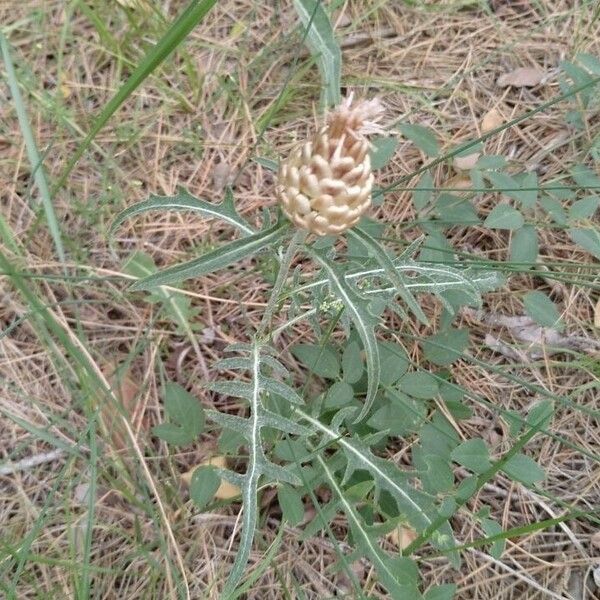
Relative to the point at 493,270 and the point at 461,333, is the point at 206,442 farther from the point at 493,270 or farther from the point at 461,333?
the point at 493,270

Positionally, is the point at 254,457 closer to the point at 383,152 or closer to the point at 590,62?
the point at 383,152

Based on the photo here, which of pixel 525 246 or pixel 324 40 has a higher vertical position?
pixel 324 40

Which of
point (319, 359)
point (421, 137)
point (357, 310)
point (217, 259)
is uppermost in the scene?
point (217, 259)

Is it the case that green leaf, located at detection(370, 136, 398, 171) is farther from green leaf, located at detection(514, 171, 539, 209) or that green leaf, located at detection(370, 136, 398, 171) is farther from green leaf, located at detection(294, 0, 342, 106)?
green leaf, located at detection(294, 0, 342, 106)

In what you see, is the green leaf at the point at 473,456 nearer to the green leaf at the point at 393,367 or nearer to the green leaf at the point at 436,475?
the green leaf at the point at 436,475

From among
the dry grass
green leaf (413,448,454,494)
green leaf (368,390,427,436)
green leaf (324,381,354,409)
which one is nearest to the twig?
the dry grass

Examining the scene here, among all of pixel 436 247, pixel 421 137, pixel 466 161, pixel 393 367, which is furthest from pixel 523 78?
pixel 393 367

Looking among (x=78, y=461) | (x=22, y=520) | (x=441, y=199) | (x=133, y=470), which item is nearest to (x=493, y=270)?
(x=441, y=199)

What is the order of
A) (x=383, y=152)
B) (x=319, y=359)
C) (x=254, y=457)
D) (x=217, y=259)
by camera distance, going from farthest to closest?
(x=383, y=152)
(x=319, y=359)
(x=254, y=457)
(x=217, y=259)

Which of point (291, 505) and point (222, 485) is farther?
point (222, 485)
